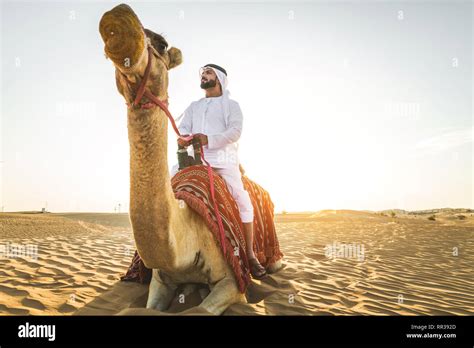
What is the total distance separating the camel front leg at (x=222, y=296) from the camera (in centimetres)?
286

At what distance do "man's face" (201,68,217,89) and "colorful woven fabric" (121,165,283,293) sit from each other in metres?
1.14

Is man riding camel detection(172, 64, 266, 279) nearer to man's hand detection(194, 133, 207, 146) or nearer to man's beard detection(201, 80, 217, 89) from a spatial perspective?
man's beard detection(201, 80, 217, 89)

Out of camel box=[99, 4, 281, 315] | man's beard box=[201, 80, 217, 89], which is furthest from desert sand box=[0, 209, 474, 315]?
man's beard box=[201, 80, 217, 89]

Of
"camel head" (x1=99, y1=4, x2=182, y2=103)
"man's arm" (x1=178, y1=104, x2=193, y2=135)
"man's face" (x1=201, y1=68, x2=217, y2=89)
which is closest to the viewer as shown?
"camel head" (x1=99, y1=4, x2=182, y2=103)

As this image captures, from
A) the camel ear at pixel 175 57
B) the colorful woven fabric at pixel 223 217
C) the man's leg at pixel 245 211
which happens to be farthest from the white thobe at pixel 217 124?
the camel ear at pixel 175 57

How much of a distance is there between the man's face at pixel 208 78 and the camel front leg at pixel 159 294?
2408 mm

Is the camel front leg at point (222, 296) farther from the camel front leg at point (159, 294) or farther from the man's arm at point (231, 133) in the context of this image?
the man's arm at point (231, 133)

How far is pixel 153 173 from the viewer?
A: 227 centimetres

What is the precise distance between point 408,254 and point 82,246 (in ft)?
26.0

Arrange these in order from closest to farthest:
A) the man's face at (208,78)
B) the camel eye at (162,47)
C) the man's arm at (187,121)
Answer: the camel eye at (162,47) < the man's face at (208,78) < the man's arm at (187,121)

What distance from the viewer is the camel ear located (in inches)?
96.7
